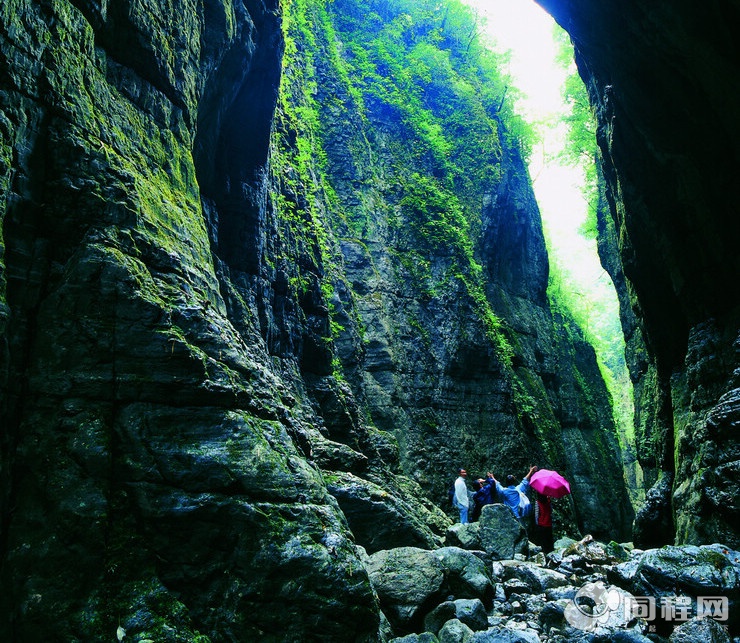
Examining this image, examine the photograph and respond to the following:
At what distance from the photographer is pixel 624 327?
20031 millimetres

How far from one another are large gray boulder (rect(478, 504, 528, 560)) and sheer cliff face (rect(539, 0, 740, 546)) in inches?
105

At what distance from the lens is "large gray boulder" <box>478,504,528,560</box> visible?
29.6ft

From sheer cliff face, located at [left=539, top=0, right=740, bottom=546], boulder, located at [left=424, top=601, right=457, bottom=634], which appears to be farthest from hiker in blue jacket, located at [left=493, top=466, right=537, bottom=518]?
boulder, located at [left=424, top=601, right=457, bottom=634]

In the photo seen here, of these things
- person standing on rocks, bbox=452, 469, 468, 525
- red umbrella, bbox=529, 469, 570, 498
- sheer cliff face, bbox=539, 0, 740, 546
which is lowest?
person standing on rocks, bbox=452, 469, 468, 525

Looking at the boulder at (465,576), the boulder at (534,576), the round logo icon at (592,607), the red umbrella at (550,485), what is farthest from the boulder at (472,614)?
the red umbrella at (550,485)

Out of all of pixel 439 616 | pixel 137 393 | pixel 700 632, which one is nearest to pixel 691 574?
pixel 700 632

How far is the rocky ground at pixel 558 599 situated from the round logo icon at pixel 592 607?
11 mm

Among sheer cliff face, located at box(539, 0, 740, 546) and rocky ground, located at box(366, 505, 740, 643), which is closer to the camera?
rocky ground, located at box(366, 505, 740, 643)

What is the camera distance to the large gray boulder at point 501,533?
356 inches

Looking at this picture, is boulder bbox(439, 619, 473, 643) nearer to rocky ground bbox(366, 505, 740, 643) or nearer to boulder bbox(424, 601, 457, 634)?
rocky ground bbox(366, 505, 740, 643)

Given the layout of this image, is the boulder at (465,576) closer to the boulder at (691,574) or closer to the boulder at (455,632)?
the boulder at (455,632)

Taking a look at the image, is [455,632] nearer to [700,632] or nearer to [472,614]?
[472,614]

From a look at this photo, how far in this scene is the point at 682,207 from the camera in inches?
357

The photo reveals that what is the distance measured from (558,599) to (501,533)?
288cm
